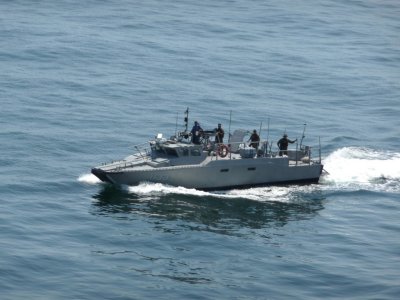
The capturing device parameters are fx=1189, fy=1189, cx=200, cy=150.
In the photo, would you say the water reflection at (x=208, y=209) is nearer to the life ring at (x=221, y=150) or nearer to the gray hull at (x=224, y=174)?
the gray hull at (x=224, y=174)

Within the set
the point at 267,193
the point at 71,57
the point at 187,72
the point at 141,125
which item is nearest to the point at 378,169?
the point at 267,193

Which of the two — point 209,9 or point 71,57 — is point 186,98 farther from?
point 209,9

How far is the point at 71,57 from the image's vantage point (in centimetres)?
13088

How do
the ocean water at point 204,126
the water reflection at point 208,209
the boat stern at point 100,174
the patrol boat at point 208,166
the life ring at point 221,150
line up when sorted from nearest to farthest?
the ocean water at point 204,126 → the water reflection at point 208,209 → the boat stern at point 100,174 → the patrol boat at point 208,166 → the life ring at point 221,150

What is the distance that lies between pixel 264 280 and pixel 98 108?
43907mm

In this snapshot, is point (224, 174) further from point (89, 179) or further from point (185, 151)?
point (89, 179)

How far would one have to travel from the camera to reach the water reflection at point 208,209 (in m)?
82.4

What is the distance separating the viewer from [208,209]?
281ft

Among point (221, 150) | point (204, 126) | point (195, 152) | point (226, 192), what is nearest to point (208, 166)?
point (195, 152)

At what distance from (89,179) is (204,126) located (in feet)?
66.5

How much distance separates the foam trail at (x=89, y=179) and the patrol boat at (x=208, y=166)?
1.52 metres

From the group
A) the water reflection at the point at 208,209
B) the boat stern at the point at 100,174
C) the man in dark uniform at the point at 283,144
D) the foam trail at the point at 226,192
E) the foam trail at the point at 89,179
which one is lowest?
the water reflection at the point at 208,209

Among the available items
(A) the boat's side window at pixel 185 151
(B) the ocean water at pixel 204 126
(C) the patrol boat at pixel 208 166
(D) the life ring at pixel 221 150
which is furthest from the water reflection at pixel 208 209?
(D) the life ring at pixel 221 150

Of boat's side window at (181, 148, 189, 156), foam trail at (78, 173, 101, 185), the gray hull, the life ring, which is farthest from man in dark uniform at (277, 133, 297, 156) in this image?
foam trail at (78, 173, 101, 185)
